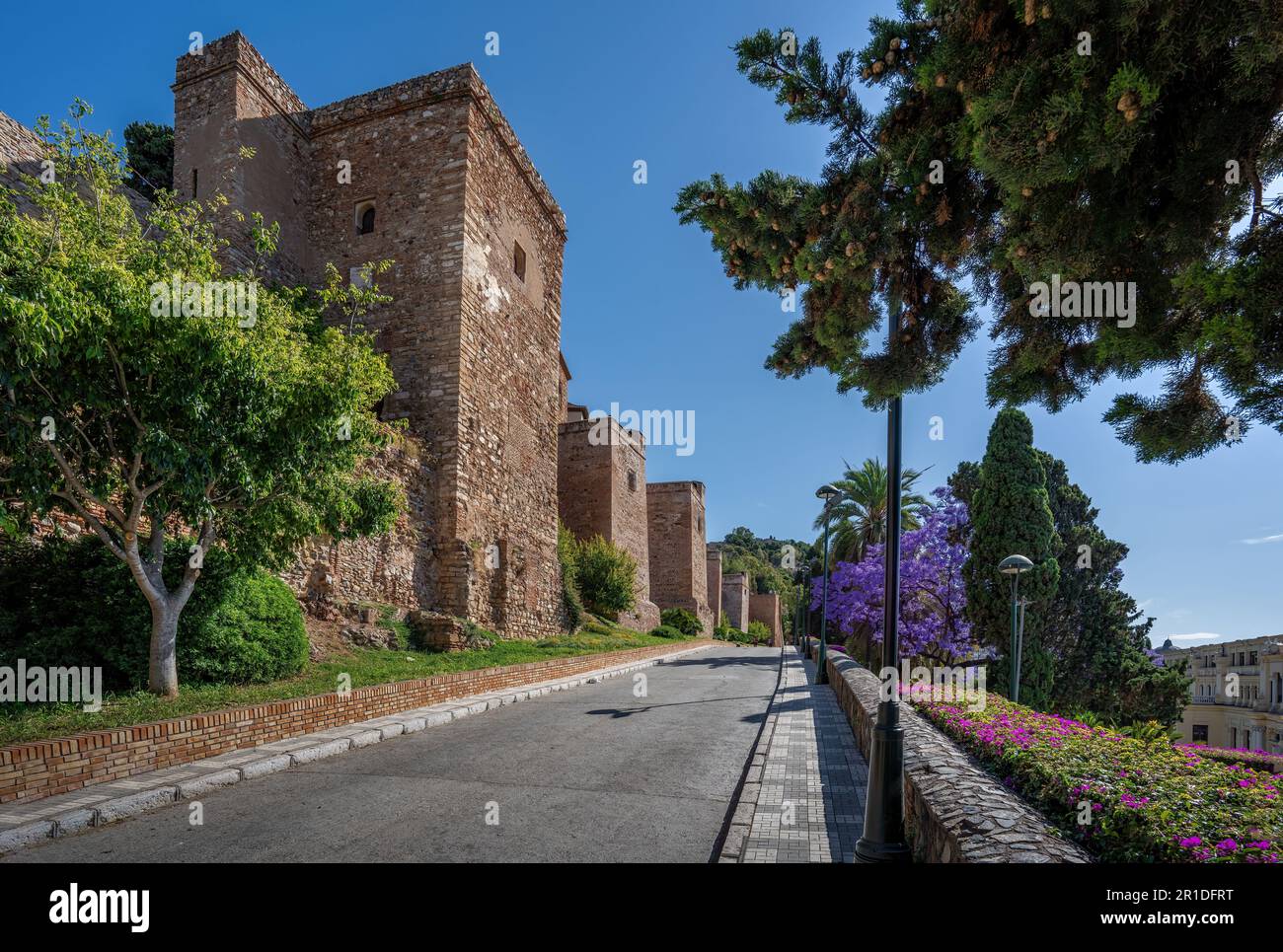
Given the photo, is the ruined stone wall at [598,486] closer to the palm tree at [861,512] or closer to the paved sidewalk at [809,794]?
the palm tree at [861,512]

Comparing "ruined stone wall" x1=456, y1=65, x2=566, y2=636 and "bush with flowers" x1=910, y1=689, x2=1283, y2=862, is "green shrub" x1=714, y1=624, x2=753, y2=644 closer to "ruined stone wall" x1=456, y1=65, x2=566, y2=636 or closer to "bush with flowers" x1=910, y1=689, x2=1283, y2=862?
"ruined stone wall" x1=456, y1=65, x2=566, y2=636

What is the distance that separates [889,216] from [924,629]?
20886 mm

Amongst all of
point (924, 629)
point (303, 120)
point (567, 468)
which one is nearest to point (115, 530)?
point (303, 120)

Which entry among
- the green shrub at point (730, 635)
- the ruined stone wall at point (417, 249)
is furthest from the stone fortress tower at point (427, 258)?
the green shrub at point (730, 635)

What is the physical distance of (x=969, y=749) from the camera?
5.93 meters

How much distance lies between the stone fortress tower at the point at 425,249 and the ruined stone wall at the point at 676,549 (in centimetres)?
2192

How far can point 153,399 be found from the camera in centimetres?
731

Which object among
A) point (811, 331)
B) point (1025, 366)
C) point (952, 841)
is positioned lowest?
point (952, 841)

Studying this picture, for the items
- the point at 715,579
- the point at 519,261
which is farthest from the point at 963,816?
the point at 715,579

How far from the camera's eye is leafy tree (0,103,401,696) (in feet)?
21.0

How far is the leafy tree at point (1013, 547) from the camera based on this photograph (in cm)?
1792

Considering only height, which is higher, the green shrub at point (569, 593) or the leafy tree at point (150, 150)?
the leafy tree at point (150, 150)

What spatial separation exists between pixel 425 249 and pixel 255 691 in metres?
13.0
